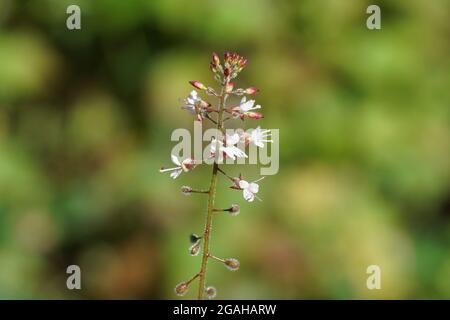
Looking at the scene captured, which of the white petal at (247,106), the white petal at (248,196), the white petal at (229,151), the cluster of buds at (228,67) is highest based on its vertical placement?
the cluster of buds at (228,67)

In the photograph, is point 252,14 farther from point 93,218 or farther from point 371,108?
point 93,218

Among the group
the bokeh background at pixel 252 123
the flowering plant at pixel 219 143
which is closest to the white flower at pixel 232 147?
the flowering plant at pixel 219 143

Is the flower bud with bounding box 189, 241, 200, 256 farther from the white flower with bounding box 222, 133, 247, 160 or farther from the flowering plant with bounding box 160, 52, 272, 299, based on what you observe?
the white flower with bounding box 222, 133, 247, 160

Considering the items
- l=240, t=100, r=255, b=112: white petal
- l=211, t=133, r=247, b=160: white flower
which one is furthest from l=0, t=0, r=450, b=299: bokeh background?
l=211, t=133, r=247, b=160: white flower

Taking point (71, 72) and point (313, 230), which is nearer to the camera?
point (313, 230)

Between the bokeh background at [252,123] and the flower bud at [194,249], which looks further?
the bokeh background at [252,123]

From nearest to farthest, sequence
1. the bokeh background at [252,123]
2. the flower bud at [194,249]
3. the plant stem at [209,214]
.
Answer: the plant stem at [209,214]
the flower bud at [194,249]
the bokeh background at [252,123]

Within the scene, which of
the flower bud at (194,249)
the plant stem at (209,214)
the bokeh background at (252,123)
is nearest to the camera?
the plant stem at (209,214)

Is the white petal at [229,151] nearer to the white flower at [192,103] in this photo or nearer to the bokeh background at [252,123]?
the white flower at [192,103]

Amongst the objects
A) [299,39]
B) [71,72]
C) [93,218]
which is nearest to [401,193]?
[299,39]
